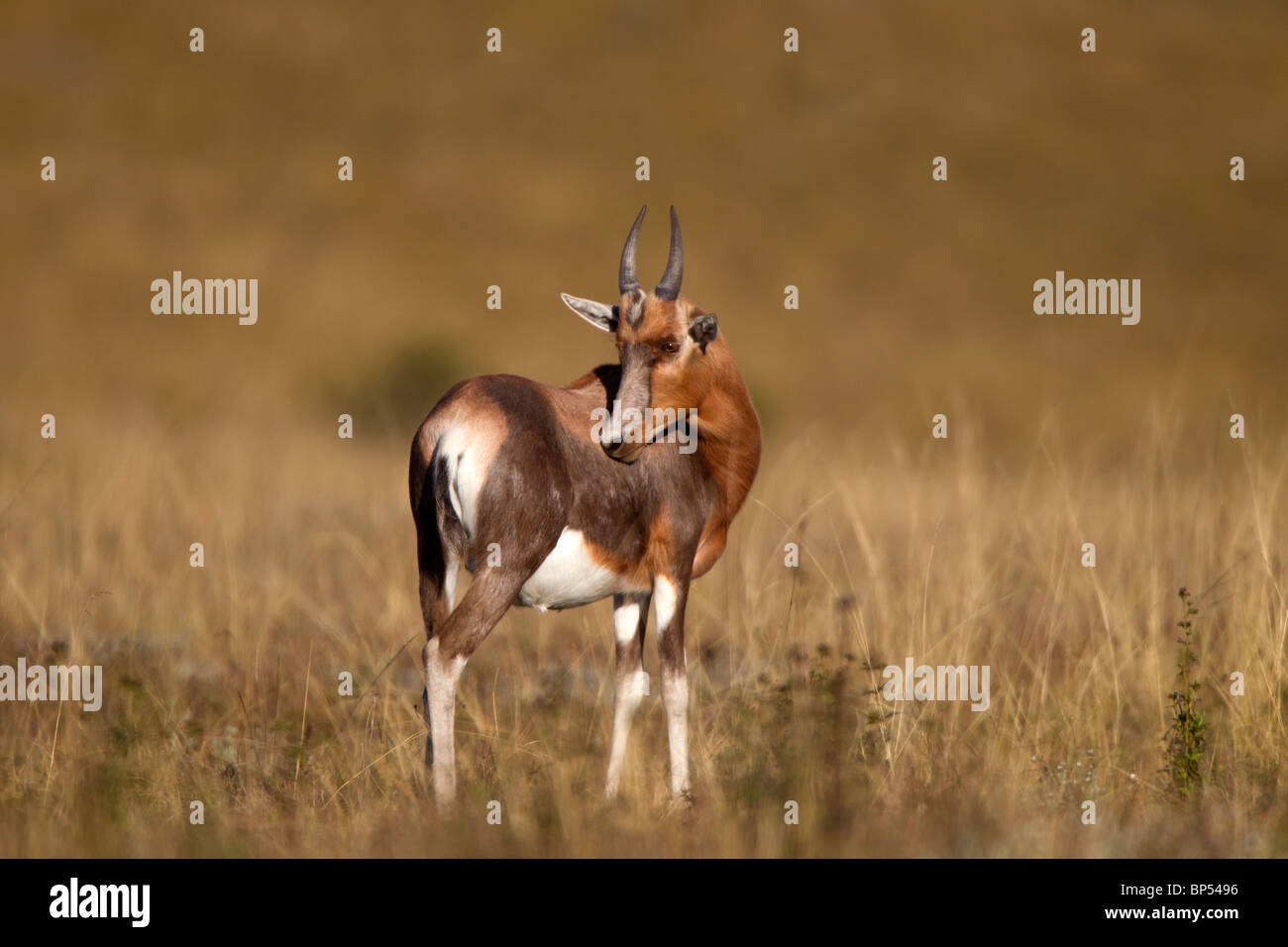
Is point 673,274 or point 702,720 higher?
point 673,274

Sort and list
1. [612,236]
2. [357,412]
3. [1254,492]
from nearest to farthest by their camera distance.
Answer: [1254,492], [357,412], [612,236]

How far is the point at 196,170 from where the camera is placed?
75.4 m

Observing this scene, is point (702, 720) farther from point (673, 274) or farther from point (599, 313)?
point (673, 274)

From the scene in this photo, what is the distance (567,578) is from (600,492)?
48 centimetres

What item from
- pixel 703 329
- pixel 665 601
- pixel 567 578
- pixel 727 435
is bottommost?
pixel 665 601

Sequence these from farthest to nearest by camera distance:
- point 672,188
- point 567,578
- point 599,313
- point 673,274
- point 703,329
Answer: point 672,188, point 599,313, point 703,329, point 673,274, point 567,578

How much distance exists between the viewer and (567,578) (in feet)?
23.8

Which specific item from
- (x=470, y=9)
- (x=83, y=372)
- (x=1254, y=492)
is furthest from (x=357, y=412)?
(x=470, y=9)

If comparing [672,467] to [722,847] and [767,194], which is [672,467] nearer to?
[722,847]

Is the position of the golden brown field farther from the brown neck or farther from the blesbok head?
the blesbok head

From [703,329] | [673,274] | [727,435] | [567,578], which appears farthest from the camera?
[727,435]

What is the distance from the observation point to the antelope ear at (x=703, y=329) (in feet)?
25.0

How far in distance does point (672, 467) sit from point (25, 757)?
4008mm

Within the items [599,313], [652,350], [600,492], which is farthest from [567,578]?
[599,313]
